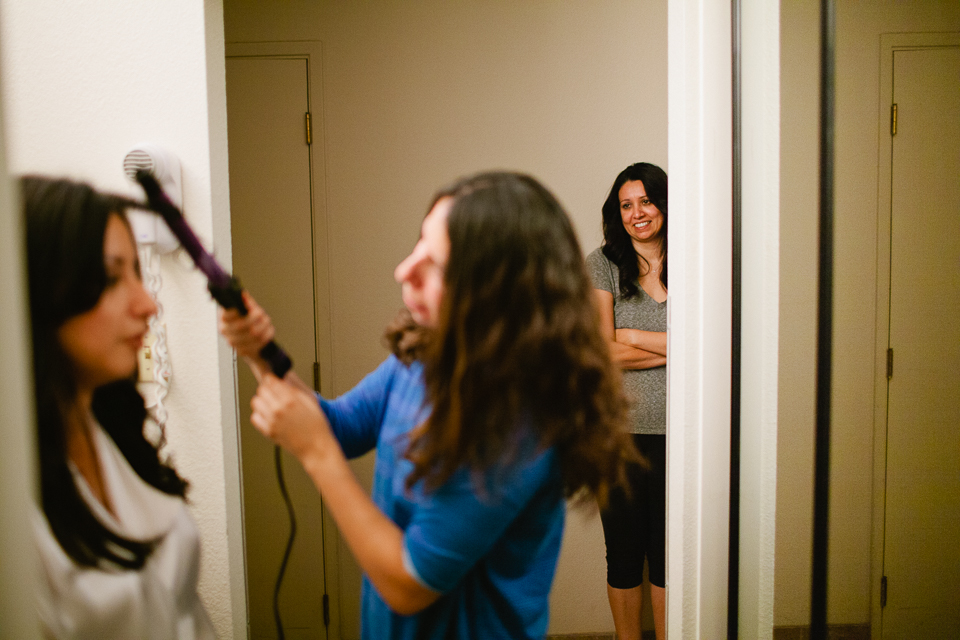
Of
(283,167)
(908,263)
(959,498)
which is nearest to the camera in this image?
(959,498)

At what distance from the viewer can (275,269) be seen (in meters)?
1.70

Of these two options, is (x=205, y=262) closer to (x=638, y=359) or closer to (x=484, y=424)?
(x=484, y=424)

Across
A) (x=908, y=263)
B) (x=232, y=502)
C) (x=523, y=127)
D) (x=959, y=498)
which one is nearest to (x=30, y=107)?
(x=232, y=502)

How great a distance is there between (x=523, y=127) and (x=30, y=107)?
1.33 m

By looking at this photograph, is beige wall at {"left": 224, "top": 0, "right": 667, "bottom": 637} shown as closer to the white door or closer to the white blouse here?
the white door

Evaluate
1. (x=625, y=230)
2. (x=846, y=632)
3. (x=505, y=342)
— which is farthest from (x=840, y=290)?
(x=505, y=342)

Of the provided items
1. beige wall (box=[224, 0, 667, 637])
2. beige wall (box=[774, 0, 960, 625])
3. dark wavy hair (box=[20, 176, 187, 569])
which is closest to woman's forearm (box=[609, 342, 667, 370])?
beige wall (box=[774, 0, 960, 625])

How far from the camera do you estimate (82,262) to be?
424 millimetres

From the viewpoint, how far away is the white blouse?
42 cm

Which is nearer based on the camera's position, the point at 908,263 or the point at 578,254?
the point at 578,254

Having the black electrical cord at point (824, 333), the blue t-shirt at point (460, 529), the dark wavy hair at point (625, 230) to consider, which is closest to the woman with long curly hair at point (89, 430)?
the blue t-shirt at point (460, 529)

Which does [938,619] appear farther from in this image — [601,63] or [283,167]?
[283,167]

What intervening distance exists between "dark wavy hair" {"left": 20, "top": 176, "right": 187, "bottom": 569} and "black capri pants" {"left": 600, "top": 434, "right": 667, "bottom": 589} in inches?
50.3

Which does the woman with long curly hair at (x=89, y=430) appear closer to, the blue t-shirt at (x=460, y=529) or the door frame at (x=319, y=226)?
the blue t-shirt at (x=460, y=529)
